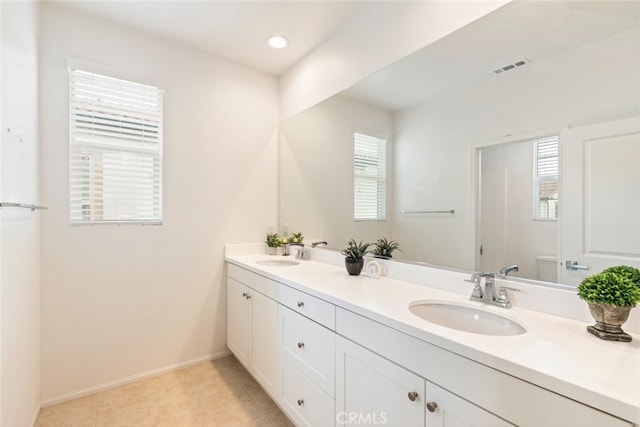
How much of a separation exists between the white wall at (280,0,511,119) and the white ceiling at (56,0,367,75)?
12 centimetres

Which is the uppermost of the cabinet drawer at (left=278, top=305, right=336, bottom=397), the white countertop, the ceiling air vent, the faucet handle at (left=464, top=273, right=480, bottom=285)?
the ceiling air vent

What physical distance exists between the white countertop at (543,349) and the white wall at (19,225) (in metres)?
1.42

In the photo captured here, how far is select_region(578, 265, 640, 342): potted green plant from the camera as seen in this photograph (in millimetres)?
873

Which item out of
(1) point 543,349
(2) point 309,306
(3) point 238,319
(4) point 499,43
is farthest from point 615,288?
(3) point 238,319

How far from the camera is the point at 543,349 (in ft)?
2.82

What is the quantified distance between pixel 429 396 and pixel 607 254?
0.82m

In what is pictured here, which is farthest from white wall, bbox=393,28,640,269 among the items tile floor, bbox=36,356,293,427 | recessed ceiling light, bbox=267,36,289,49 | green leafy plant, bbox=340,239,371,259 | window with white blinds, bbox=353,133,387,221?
tile floor, bbox=36,356,293,427

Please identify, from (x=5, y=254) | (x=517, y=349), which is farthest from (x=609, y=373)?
(x=5, y=254)

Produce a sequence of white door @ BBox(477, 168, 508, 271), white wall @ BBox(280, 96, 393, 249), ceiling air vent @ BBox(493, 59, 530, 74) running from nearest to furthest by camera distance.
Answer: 1. ceiling air vent @ BBox(493, 59, 530, 74)
2. white door @ BBox(477, 168, 508, 271)
3. white wall @ BBox(280, 96, 393, 249)

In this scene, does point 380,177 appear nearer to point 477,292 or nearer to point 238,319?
point 477,292

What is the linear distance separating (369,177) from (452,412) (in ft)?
4.91

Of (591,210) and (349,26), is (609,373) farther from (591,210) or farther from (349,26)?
(349,26)

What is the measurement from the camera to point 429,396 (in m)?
0.98

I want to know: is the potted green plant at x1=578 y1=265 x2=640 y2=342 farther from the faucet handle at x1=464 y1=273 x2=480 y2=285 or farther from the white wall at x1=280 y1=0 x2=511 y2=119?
the white wall at x1=280 y1=0 x2=511 y2=119
